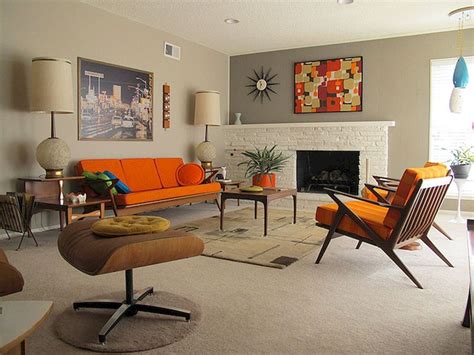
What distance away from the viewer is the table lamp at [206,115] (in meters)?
6.77

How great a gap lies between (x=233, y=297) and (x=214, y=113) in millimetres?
4394

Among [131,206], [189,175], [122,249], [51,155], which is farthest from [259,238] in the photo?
[122,249]

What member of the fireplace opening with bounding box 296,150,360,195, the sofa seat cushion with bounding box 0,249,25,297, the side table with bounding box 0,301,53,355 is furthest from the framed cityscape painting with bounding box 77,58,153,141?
the side table with bounding box 0,301,53,355

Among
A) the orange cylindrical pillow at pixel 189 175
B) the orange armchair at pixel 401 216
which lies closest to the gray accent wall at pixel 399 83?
the orange cylindrical pillow at pixel 189 175

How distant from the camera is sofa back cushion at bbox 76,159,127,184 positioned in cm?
501

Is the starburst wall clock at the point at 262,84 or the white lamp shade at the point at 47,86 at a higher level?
the starburst wall clock at the point at 262,84

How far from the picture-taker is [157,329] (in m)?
2.31

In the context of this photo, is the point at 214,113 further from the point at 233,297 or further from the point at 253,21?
the point at 233,297

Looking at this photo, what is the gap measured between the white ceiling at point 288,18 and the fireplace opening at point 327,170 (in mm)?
1791

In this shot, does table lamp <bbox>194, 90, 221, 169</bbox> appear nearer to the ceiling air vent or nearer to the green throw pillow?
the ceiling air vent

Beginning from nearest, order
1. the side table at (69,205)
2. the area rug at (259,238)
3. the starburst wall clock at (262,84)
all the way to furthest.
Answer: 1. the area rug at (259,238)
2. the side table at (69,205)
3. the starburst wall clock at (262,84)

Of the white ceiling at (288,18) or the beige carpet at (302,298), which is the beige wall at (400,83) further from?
the beige carpet at (302,298)

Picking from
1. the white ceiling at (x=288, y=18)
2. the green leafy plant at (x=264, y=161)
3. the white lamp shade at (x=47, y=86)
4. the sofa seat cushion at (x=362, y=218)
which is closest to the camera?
the sofa seat cushion at (x=362, y=218)

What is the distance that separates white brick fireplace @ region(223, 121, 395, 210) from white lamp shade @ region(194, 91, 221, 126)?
Result: 94 centimetres
